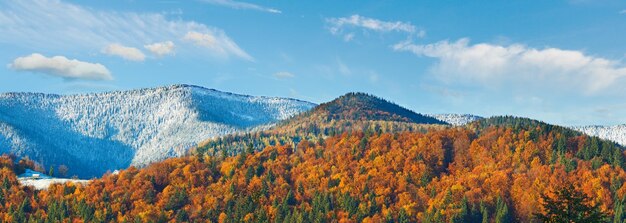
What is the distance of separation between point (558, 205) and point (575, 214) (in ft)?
5.39

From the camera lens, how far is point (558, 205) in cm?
6512

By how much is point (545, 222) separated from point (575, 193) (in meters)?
3.90

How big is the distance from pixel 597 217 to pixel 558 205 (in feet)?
11.3

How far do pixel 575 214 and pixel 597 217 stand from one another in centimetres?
188

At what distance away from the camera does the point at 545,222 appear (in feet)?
217

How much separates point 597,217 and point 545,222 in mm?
4616

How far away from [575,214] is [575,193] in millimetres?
1902

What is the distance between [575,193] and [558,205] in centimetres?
186

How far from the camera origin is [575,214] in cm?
6462

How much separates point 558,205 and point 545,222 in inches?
84.1

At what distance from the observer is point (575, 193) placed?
212ft

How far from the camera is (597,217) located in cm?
6372
